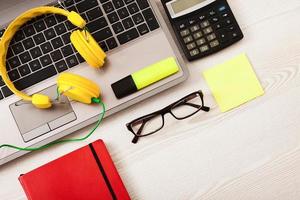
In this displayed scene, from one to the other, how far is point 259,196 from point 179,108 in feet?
0.65

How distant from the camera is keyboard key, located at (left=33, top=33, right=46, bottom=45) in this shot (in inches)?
28.5

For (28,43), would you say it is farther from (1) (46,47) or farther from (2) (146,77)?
(2) (146,77)

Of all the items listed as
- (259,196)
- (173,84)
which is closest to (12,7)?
(173,84)

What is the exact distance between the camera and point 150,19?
0.72 m

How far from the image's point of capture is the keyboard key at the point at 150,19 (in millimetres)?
720

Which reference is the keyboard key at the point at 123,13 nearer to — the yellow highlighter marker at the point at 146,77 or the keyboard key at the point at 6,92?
the yellow highlighter marker at the point at 146,77

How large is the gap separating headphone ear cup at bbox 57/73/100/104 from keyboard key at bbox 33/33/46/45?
0.08 meters

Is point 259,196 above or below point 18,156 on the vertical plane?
below

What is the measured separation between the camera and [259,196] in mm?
709

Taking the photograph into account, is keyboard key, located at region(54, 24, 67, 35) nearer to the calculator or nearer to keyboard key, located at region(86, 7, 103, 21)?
keyboard key, located at region(86, 7, 103, 21)

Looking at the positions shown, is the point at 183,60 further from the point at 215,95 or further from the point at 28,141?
the point at 28,141

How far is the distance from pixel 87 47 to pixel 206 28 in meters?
0.21

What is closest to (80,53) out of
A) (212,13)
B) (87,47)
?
(87,47)

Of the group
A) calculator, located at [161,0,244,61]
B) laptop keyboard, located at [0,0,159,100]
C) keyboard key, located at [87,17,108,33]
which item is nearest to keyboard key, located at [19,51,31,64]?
→ laptop keyboard, located at [0,0,159,100]
